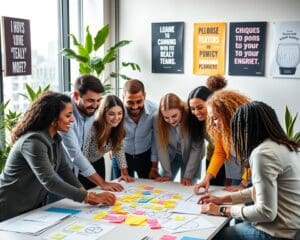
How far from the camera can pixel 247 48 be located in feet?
14.1

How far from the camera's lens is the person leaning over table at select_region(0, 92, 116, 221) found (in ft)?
7.09

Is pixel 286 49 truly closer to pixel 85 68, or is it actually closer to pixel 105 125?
pixel 85 68

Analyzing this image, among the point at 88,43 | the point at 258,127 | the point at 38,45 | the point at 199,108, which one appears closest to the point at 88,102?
the point at 199,108

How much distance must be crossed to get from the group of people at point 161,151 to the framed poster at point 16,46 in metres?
1.13

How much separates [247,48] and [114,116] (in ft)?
6.78

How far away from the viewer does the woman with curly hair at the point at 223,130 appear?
243cm

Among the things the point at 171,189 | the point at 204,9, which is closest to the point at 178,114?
the point at 171,189

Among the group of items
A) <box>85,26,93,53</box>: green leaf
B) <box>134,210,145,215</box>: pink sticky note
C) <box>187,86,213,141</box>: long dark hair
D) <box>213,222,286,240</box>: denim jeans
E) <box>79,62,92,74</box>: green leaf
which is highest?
<box>85,26,93,53</box>: green leaf

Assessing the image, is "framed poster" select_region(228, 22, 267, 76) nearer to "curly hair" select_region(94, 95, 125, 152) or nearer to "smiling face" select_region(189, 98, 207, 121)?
"smiling face" select_region(189, 98, 207, 121)

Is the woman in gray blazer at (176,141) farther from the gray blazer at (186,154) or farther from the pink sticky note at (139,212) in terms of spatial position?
the pink sticky note at (139,212)

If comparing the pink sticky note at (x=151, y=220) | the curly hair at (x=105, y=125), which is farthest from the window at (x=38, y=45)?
the pink sticky note at (x=151, y=220)

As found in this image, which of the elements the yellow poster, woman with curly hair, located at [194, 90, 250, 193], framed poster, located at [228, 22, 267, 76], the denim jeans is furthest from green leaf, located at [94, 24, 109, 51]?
the denim jeans

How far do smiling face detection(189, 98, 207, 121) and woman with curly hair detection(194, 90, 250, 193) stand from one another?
0.57ft

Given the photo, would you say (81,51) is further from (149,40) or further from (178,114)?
(178,114)
